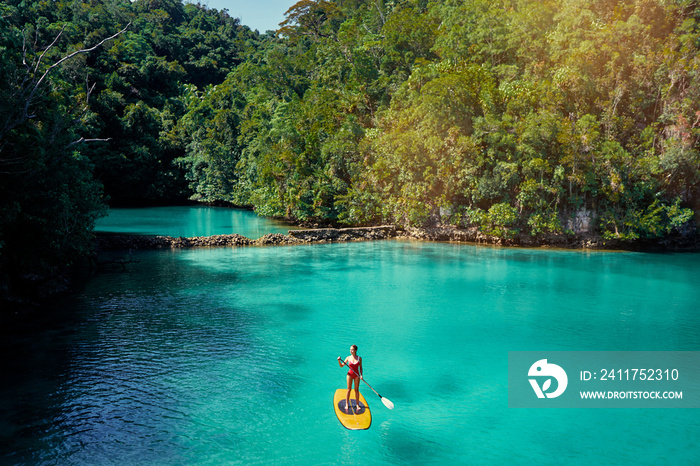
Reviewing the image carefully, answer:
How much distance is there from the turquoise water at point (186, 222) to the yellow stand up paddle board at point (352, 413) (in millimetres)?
28036

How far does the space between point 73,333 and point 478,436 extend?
13.8 metres

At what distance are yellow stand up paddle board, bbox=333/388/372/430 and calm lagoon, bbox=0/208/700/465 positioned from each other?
0.93 feet

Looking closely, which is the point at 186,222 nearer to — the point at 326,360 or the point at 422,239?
the point at 422,239

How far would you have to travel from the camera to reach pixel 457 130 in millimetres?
34281

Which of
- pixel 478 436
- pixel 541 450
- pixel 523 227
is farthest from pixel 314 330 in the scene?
pixel 523 227

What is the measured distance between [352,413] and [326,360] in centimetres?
378

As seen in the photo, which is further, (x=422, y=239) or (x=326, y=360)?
(x=422, y=239)

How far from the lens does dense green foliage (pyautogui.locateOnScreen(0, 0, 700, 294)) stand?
20531 millimetres

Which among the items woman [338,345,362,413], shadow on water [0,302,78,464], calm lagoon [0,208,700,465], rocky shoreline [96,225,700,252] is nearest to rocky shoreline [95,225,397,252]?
rocky shoreline [96,225,700,252]

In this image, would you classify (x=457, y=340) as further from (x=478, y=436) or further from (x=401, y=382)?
(x=478, y=436)

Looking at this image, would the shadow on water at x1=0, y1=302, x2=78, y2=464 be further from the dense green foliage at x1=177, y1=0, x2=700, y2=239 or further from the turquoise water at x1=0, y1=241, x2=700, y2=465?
the dense green foliage at x1=177, y1=0, x2=700, y2=239

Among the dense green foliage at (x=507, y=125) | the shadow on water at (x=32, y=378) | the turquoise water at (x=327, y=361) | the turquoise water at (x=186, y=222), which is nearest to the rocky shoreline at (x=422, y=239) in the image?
the dense green foliage at (x=507, y=125)
